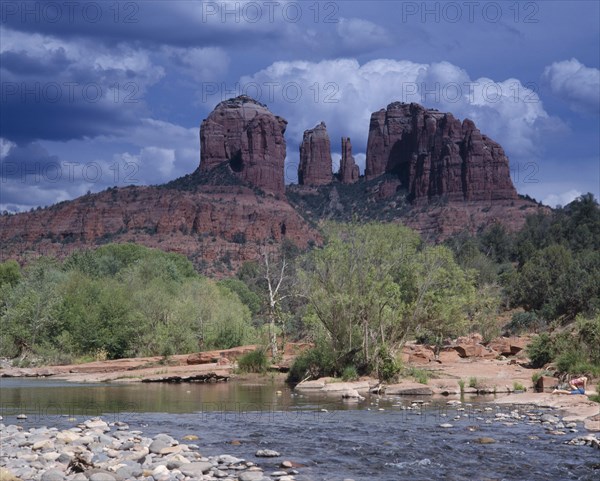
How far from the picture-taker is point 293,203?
164875 millimetres

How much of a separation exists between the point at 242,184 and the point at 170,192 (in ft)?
72.2

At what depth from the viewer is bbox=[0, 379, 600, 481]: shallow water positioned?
14.8m

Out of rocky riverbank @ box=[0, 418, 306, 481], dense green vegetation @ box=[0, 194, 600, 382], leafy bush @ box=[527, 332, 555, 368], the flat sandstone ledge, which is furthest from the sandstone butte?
rocky riverbank @ box=[0, 418, 306, 481]

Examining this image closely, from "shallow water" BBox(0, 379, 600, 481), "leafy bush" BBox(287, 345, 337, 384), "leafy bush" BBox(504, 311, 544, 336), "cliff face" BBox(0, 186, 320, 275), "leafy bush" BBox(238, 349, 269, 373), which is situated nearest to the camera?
"shallow water" BBox(0, 379, 600, 481)

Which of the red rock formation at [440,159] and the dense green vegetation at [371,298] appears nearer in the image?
the dense green vegetation at [371,298]

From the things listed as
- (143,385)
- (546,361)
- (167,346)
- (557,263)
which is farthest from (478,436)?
(557,263)

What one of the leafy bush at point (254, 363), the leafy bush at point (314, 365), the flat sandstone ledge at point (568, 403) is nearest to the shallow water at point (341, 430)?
the flat sandstone ledge at point (568, 403)

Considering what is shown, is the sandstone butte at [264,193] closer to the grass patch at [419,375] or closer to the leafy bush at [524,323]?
the leafy bush at [524,323]

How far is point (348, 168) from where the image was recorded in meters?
187

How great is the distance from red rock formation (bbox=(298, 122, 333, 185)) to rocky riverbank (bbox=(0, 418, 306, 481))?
16952 cm

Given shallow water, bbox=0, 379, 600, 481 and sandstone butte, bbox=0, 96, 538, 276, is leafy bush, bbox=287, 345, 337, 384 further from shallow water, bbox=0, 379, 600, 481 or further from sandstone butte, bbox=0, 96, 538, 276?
sandstone butte, bbox=0, 96, 538, 276

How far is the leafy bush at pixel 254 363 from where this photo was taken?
37.6 meters

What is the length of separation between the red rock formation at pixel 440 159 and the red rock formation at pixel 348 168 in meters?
3.35

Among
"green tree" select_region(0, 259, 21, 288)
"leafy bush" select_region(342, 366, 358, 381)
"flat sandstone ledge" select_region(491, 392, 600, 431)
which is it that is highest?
"green tree" select_region(0, 259, 21, 288)
